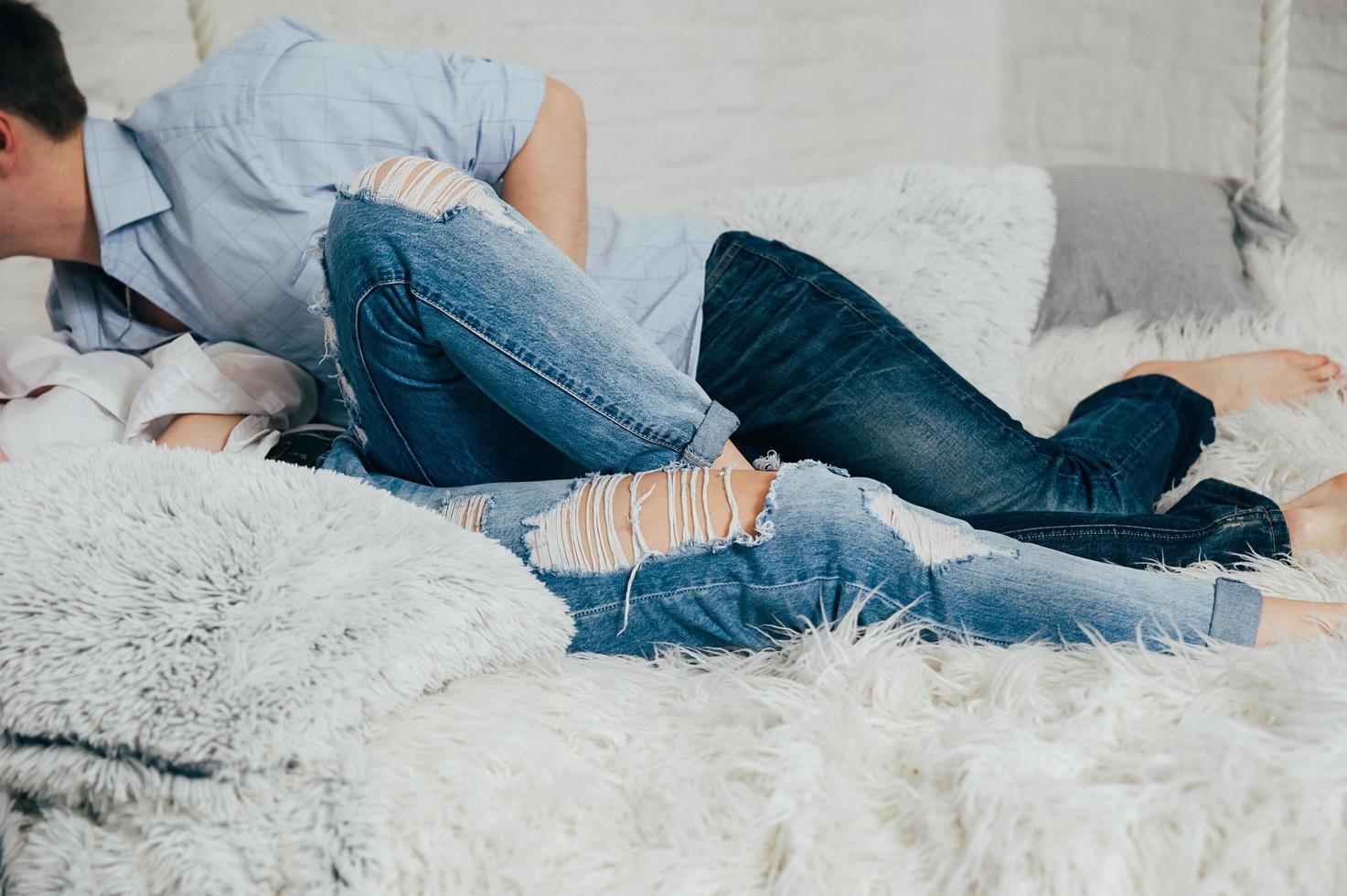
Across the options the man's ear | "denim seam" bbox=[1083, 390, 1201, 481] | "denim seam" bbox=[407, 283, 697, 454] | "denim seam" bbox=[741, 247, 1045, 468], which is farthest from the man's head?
"denim seam" bbox=[1083, 390, 1201, 481]

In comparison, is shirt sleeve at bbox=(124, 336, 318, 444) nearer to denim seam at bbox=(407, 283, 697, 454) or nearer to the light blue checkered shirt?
the light blue checkered shirt

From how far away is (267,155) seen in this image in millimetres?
991

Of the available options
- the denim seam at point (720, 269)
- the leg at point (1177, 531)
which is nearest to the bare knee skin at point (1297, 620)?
the leg at point (1177, 531)

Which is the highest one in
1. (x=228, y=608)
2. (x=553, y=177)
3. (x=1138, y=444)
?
(x=553, y=177)

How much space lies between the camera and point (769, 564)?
720 mm

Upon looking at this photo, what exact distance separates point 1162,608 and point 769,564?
10.5 inches

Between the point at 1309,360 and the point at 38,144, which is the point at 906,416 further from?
the point at 38,144

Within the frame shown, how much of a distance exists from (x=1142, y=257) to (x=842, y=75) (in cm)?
99

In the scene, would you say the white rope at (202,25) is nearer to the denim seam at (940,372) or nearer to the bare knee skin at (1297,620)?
the denim seam at (940,372)

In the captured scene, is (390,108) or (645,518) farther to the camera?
(390,108)

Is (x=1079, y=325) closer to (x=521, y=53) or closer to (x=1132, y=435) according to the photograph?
(x=1132, y=435)

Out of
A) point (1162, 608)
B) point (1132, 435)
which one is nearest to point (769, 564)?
point (1162, 608)

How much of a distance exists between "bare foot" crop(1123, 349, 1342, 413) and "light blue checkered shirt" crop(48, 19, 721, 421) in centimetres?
80

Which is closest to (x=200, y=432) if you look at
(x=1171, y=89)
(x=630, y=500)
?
(x=630, y=500)
